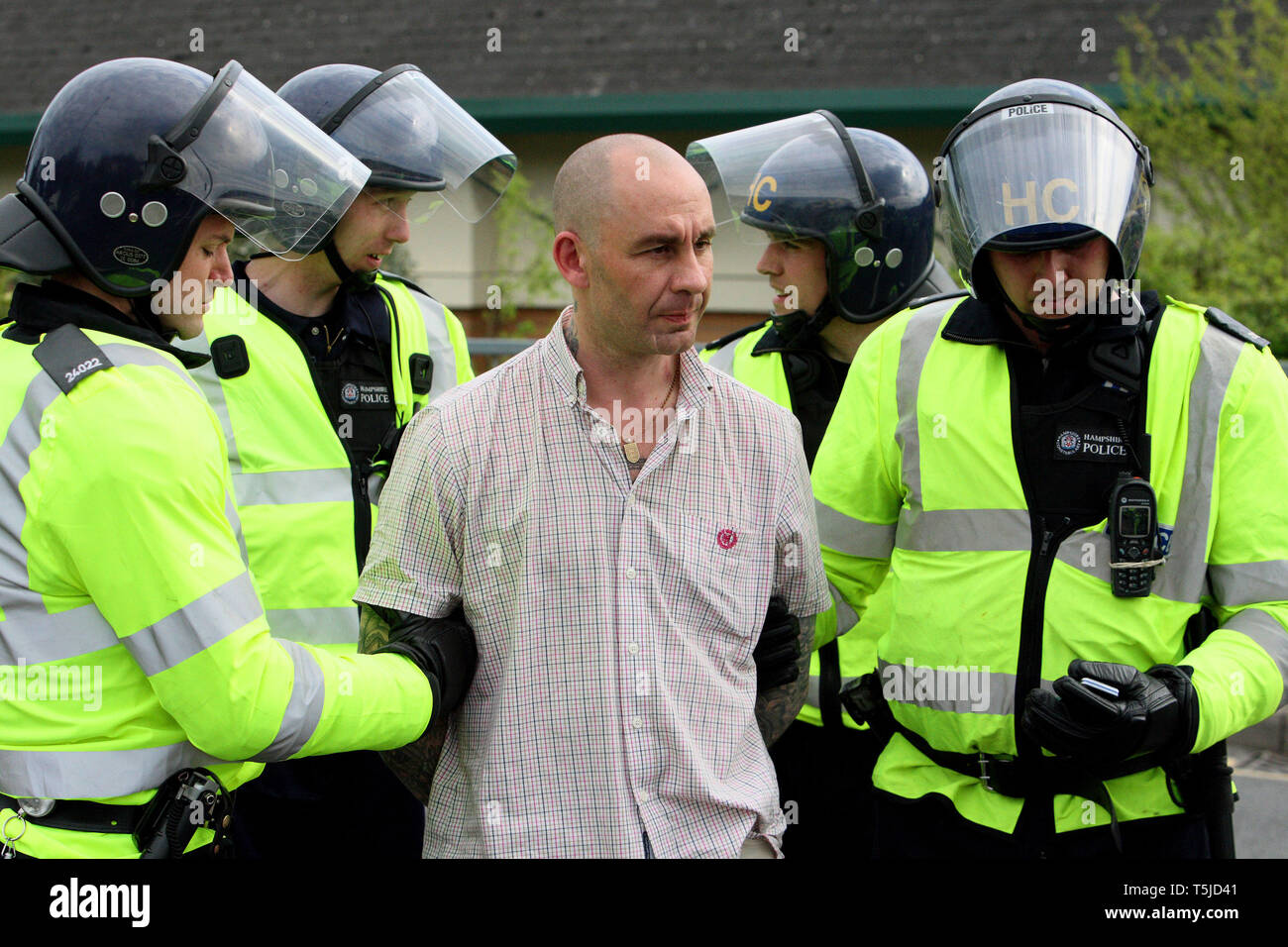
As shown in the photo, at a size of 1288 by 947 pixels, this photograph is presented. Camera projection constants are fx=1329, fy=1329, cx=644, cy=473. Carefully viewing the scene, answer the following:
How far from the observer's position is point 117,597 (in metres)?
2.13

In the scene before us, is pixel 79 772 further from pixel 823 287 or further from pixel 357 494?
pixel 823 287

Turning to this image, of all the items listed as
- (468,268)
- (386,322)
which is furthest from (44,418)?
(468,268)

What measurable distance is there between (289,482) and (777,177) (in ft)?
5.60

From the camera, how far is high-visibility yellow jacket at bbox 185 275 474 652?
134 inches

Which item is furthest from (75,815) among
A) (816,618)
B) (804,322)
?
(804,322)

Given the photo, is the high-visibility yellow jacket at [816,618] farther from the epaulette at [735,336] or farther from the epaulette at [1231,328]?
A: the epaulette at [1231,328]

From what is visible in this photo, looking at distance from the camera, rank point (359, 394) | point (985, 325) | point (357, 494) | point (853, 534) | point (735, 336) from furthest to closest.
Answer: point (735, 336) < point (359, 394) < point (357, 494) < point (853, 534) < point (985, 325)

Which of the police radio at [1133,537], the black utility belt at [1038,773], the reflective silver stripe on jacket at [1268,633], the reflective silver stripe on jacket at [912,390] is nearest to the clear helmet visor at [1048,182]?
the reflective silver stripe on jacket at [912,390]

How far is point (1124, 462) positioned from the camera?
102 inches

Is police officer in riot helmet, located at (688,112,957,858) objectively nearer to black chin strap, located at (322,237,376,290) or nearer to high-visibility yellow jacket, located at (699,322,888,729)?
high-visibility yellow jacket, located at (699,322,888,729)

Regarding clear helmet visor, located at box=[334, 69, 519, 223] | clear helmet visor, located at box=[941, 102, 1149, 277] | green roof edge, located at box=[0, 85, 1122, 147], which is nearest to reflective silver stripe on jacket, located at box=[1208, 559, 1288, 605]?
clear helmet visor, located at box=[941, 102, 1149, 277]

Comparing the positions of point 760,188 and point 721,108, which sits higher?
point 721,108

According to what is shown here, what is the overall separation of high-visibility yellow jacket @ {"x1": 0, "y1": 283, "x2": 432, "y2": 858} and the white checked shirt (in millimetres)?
326
